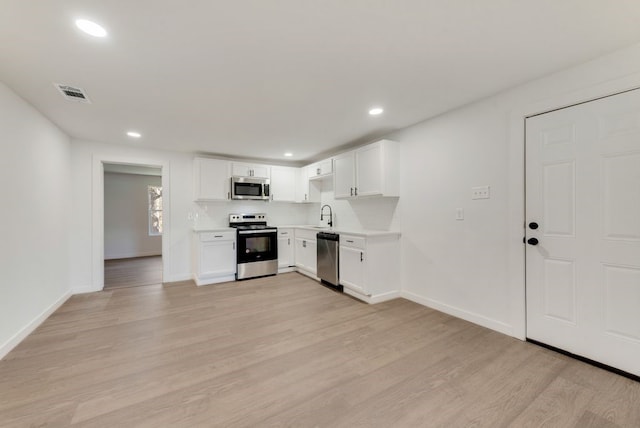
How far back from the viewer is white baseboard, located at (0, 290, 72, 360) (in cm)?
218

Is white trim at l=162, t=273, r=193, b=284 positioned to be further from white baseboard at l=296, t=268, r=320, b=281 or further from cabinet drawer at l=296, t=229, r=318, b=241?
cabinet drawer at l=296, t=229, r=318, b=241

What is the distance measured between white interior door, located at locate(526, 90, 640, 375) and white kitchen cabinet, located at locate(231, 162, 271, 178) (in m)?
4.08

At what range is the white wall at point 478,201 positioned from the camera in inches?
84.1

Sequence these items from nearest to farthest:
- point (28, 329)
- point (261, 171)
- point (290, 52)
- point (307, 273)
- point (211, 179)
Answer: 1. point (290, 52)
2. point (28, 329)
3. point (211, 179)
4. point (307, 273)
5. point (261, 171)

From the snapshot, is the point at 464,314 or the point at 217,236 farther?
the point at 217,236

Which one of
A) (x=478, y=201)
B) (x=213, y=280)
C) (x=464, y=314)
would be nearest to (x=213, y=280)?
(x=213, y=280)

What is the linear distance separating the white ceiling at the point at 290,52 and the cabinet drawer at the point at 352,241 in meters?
1.58

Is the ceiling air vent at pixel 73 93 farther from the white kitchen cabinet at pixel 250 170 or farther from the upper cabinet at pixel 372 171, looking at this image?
the upper cabinet at pixel 372 171

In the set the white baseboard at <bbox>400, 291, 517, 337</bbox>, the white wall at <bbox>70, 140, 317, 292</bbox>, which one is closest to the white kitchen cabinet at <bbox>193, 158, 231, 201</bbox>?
the white wall at <bbox>70, 140, 317, 292</bbox>

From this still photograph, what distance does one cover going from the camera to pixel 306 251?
190 inches

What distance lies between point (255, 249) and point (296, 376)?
10.1 feet

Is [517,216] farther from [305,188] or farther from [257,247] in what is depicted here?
[257,247]

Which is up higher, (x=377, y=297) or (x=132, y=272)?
(x=377, y=297)

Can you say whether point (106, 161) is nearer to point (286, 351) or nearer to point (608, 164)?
point (286, 351)
